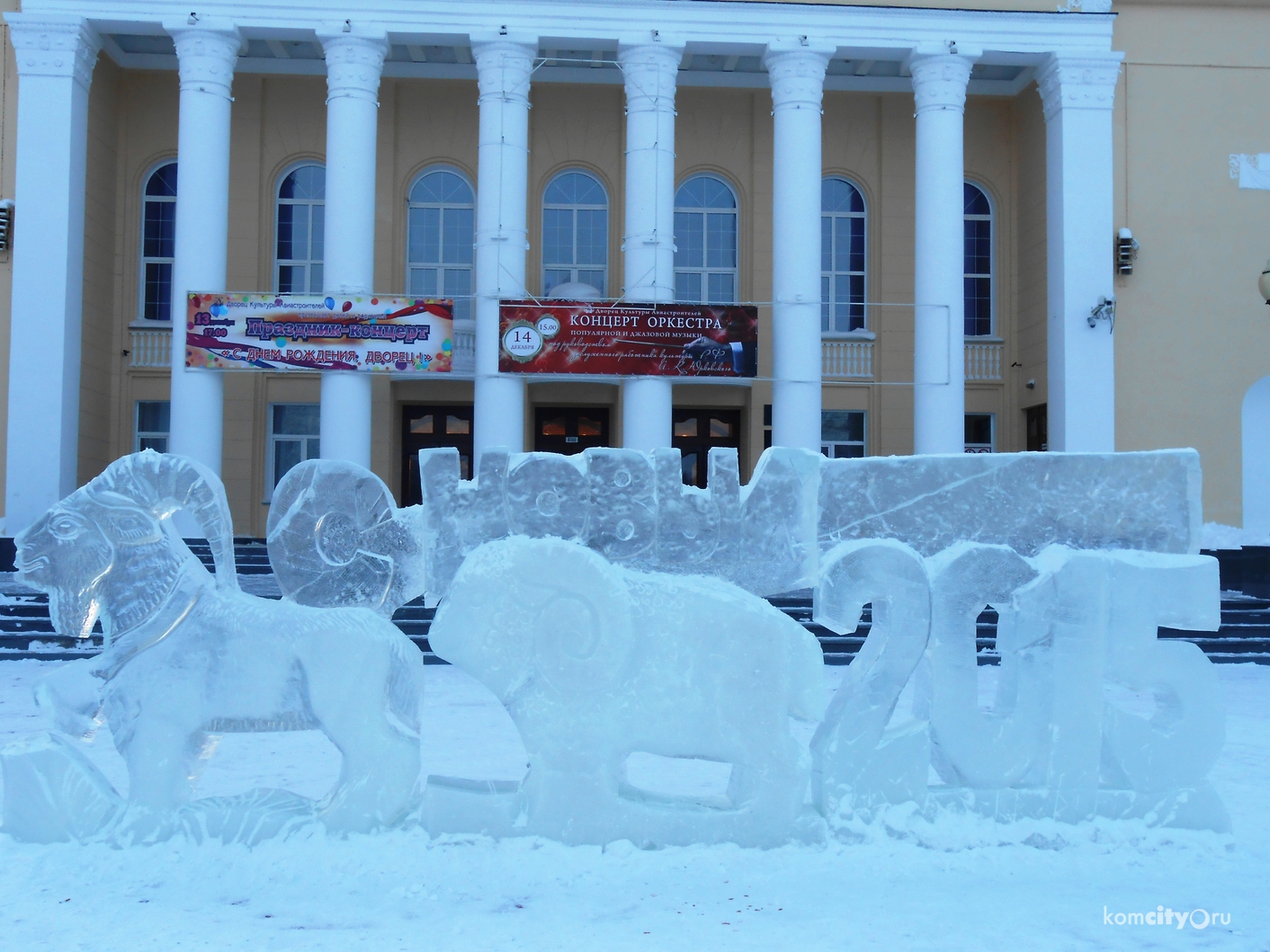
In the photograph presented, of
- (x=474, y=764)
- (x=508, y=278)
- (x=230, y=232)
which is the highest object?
(x=230, y=232)

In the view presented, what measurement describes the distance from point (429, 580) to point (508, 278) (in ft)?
39.5

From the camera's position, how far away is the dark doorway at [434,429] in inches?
762

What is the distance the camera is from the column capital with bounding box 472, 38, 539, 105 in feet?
53.1

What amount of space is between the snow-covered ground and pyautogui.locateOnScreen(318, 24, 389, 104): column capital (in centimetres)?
1399

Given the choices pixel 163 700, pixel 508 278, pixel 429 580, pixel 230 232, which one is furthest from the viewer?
pixel 230 232

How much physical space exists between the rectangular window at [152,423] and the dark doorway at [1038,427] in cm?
1576

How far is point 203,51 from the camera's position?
15.9 meters

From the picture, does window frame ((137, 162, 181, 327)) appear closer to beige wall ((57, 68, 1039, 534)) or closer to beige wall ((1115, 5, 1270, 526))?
beige wall ((57, 68, 1039, 534))

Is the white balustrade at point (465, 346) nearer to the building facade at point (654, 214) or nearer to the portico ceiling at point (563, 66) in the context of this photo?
the building facade at point (654, 214)

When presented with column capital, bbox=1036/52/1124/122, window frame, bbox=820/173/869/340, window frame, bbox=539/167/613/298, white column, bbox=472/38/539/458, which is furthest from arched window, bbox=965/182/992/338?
white column, bbox=472/38/539/458

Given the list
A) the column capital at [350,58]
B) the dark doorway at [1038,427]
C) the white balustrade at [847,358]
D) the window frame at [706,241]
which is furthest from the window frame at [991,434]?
the column capital at [350,58]

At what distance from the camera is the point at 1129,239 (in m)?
17.1

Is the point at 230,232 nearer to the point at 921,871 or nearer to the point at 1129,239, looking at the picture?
the point at 1129,239

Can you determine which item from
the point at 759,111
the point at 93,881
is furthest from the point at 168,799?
the point at 759,111
